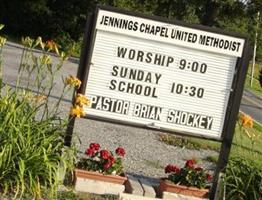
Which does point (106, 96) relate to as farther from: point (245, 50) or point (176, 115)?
point (245, 50)

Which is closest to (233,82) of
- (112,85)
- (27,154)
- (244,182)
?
(244,182)

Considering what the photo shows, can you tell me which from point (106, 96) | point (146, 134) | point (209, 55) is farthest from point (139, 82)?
point (146, 134)

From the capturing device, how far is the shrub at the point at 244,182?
A: 690 centimetres

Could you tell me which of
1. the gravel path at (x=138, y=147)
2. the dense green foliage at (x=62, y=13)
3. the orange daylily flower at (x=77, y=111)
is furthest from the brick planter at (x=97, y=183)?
the dense green foliage at (x=62, y=13)

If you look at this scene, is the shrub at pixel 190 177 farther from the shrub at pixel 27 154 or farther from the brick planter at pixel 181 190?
the shrub at pixel 27 154

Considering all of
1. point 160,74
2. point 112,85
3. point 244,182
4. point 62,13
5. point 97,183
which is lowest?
point 97,183

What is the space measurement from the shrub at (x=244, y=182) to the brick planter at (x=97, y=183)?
121 centimetres

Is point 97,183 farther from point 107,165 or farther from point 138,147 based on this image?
point 138,147

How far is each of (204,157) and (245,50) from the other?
4.62m

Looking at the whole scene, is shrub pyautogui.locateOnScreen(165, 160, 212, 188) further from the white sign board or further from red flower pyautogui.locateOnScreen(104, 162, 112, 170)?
red flower pyautogui.locateOnScreen(104, 162, 112, 170)

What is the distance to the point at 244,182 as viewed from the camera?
7020 millimetres

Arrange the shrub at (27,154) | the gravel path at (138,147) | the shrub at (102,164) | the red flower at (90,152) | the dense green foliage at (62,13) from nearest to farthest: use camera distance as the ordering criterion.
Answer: the shrub at (27,154) < the shrub at (102,164) < the red flower at (90,152) < the gravel path at (138,147) < the dense green foliage at (62,13)

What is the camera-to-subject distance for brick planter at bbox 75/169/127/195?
6789 mm

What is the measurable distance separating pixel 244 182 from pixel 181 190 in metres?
0.70
